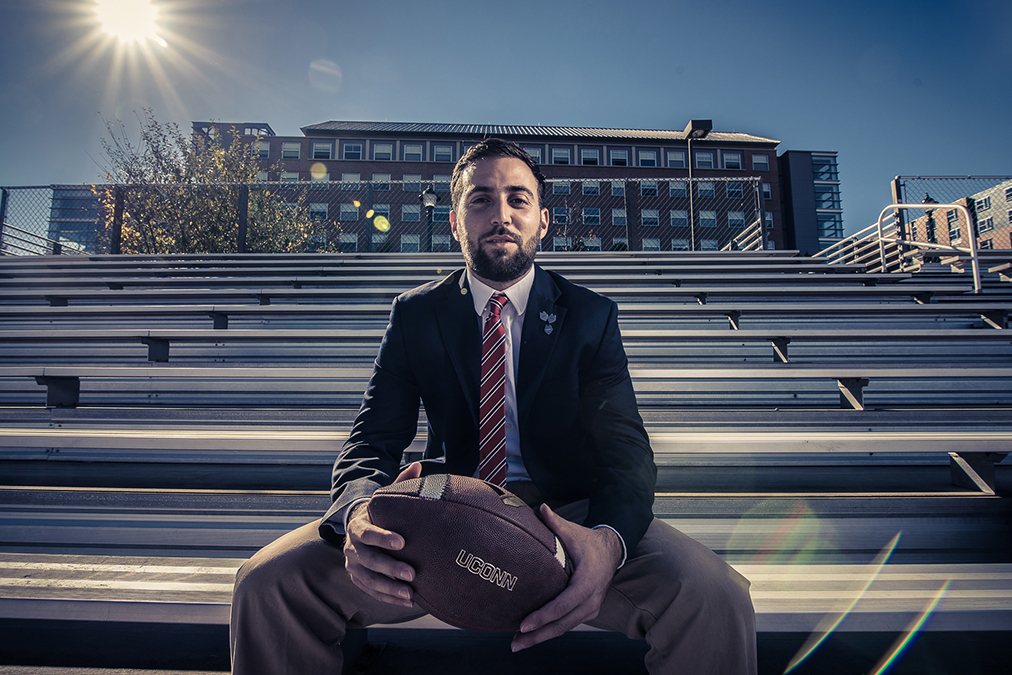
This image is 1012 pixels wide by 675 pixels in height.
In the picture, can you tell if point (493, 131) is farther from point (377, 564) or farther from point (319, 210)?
point (377, 564)

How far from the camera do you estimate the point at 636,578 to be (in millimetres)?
890

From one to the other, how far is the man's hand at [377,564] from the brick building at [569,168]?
92.4ft

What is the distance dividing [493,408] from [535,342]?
199mm

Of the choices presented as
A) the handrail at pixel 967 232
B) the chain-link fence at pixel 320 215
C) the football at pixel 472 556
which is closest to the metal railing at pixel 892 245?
the handrail at pixel 967 232

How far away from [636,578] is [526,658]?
541 millimetres

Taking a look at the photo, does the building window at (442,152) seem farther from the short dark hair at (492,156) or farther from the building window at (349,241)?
the short dark hair at (492,156)

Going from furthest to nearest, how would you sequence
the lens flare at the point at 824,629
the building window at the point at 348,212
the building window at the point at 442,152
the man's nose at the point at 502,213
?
the building window at the point at 442,152
the building window at the point at 348,212
the man's nose at the point at 502,213
the lens flare at the point at 824,629

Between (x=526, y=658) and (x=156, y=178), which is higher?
(x=156, y=178)

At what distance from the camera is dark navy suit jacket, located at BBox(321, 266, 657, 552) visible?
44.0 inches

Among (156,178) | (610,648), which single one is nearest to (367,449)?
(610,648)

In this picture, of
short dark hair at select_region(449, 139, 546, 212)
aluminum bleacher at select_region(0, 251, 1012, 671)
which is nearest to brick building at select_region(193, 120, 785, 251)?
aluminum bleacher at select_region(0, 251, 1012, 671)

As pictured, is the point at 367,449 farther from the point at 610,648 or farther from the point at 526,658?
the point at 610,648

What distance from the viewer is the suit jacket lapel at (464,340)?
1.16 meters

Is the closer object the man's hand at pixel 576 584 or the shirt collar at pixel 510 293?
the man's hand at pixel 576 584
